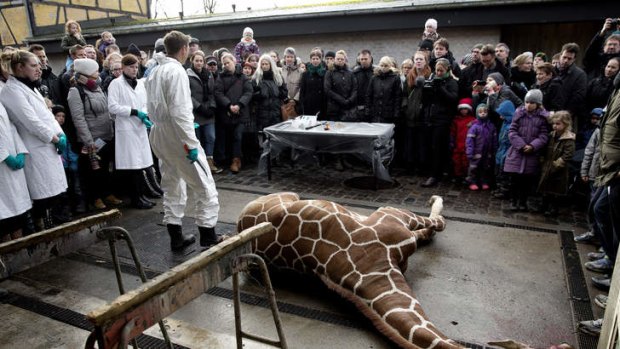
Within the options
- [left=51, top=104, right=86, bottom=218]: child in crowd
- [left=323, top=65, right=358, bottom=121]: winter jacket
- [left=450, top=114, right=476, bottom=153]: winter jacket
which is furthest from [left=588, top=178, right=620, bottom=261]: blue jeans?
[left=51, top=104, right=86, bottom=218]: child in crowd

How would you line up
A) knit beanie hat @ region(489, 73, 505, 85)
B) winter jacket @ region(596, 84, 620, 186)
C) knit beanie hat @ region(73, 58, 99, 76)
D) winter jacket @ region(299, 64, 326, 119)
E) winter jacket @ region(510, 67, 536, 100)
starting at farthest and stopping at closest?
winter jacket @ region(299, 64, 326, 119) < winter jacket @ region(510, 67, 536, 100) < knit beanie hat @ region(489, 73, 505, 85) < knit beanie hat @ region(73, 58, 99, 76) < winter jacket @ region(596, 84, 620, 186)

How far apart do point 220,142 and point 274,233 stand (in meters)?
5.08

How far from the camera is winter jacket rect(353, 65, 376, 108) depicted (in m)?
8.16

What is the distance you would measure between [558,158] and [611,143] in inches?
80.5

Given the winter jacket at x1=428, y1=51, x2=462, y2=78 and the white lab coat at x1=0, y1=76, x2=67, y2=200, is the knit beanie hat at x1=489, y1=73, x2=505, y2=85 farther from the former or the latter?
the white lab coat at x1=0, y1=76, x2=67, y2=200

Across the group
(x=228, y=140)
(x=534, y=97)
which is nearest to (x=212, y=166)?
(x=228, y=140)

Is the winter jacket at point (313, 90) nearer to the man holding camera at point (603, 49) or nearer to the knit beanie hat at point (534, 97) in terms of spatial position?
the knit beanie hat at point (534, 97)

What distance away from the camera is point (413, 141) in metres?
7.73

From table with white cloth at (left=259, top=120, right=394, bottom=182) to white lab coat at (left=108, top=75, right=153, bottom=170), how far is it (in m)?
2.16

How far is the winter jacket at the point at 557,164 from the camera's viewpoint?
17.9 ft

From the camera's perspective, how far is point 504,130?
6.39m

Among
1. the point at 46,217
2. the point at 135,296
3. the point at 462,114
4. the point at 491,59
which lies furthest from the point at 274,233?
the point at 491,59

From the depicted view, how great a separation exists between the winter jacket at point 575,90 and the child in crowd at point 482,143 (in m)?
1.03

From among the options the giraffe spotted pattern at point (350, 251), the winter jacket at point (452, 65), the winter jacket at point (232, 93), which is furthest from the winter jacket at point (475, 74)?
the giraffe spotted pattern at point (350, 251)
